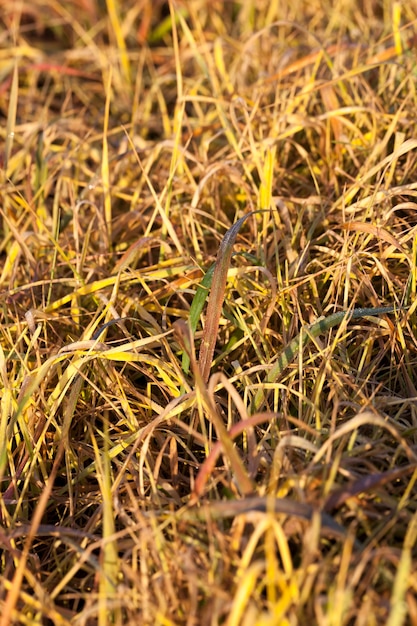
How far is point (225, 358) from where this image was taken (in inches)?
48.6

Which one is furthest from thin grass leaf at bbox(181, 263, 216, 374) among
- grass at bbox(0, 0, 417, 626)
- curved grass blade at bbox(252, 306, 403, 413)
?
curved grass blade at bbox(252, 306, 403, 413)

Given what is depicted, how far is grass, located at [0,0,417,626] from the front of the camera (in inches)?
33.3

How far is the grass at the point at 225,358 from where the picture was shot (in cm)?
85

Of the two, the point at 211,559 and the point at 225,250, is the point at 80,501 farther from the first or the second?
the point at 225,250

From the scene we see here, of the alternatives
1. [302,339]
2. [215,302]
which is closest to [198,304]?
[215,302]

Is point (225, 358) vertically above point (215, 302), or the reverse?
point (215, 302)

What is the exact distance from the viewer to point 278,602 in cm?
78

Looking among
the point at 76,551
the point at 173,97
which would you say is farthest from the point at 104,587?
the point at 173,97

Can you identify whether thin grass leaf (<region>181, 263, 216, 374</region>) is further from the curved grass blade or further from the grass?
the curved grass blade

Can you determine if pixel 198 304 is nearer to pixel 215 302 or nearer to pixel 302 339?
pixel 215 302

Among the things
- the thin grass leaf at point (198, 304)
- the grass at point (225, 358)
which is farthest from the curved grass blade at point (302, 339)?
the thin grass leaf at point (198, 304)

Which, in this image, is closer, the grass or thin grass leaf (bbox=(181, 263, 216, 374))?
the grass

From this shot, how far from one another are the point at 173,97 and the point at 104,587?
1481mm

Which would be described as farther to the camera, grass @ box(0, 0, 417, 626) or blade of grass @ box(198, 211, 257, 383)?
blade of grass @ box(198, 211, 257, 383)
